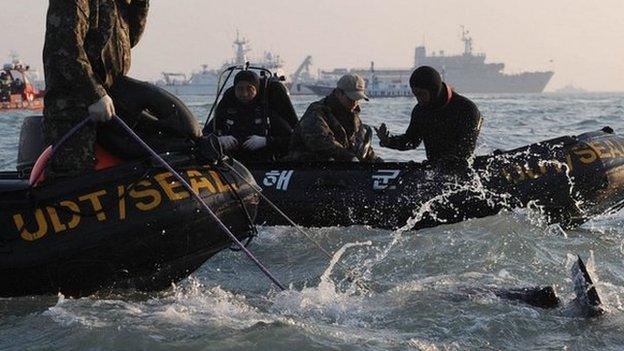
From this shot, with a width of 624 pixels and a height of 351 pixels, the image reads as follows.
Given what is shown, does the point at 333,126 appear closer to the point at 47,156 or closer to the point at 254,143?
the point at 254,143

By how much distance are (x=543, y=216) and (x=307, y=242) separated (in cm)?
197

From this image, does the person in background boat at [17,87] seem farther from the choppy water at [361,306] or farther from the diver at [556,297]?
the diver at [556,297]

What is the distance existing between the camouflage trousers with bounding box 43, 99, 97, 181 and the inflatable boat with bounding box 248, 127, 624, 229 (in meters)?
2.87

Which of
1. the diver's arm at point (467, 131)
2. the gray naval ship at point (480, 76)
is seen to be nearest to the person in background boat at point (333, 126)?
the diver's arm at point (467, 131)

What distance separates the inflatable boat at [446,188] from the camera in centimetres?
745

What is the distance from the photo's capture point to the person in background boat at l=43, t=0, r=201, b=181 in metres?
4.78

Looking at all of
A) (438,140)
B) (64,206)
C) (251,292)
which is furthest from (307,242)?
(64,206)

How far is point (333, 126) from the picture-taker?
8133 millimetres

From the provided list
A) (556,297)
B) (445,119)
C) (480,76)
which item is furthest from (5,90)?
(480,76)

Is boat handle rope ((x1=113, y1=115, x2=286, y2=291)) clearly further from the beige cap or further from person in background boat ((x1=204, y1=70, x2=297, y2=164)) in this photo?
person in background boat ((x1=204, y1=70, x2=297, y2=164))

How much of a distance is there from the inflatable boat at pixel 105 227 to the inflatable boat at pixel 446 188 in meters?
2.58

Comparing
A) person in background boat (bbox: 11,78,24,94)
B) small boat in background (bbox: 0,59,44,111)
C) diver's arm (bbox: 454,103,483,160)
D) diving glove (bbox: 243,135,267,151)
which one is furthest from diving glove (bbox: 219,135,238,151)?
person in background boat (bbox: 11,78,24,94)

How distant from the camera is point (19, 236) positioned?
4.74 meters

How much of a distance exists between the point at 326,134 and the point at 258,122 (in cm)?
127
